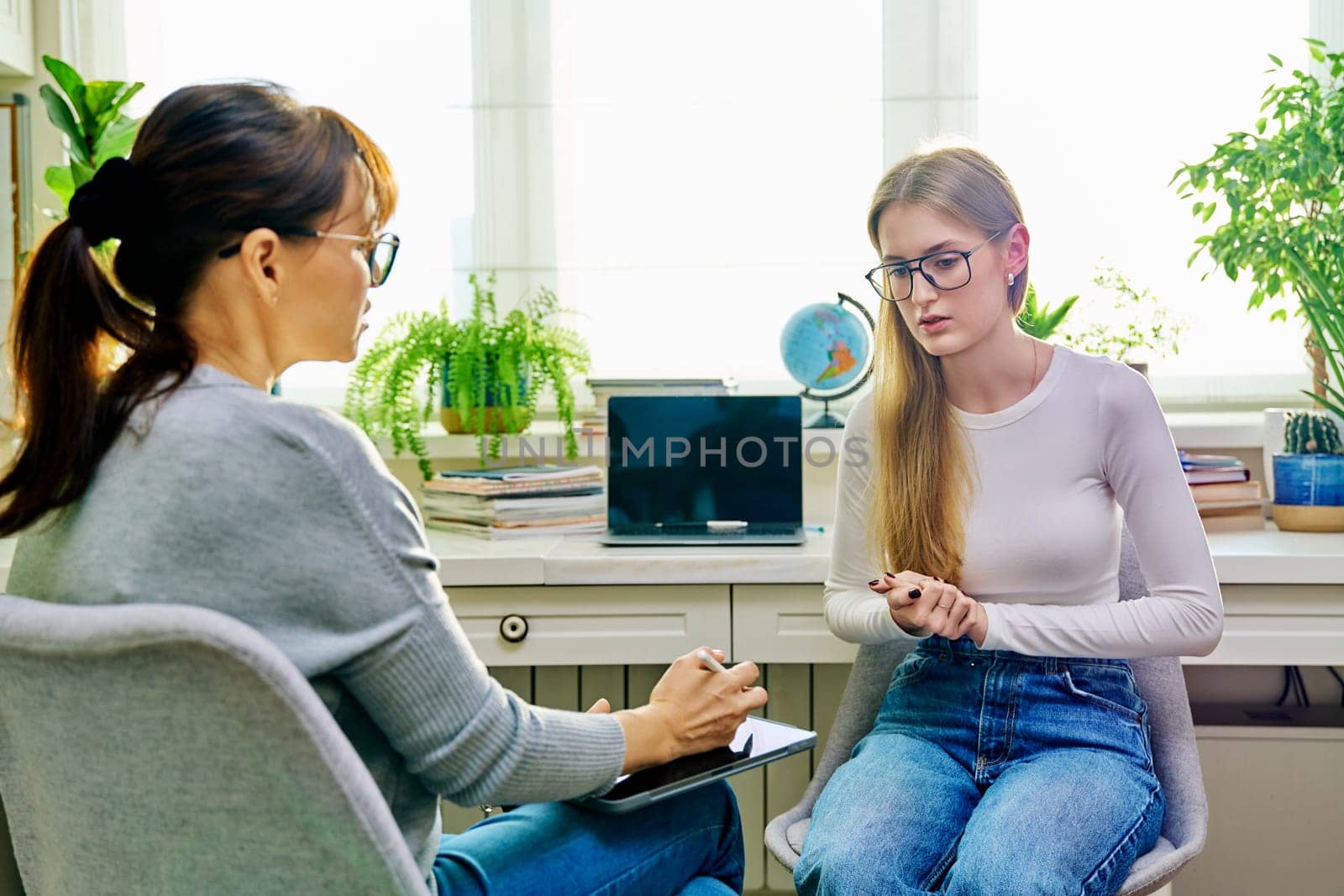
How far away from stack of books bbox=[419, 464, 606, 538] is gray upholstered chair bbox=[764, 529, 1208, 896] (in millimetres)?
670

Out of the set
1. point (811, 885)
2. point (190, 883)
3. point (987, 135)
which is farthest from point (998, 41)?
point (190, 883)

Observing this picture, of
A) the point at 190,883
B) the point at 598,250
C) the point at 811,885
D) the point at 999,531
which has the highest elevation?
the point at 598,250

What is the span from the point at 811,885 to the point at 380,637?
2.11 ft

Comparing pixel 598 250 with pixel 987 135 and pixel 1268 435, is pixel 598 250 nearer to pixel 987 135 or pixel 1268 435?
pixel 987 135

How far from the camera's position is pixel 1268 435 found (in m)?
2.12

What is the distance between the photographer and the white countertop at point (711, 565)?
170 centimetres

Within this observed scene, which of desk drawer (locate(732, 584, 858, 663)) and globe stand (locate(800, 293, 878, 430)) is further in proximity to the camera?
globe stand (locate(800, 293, 878, 430))

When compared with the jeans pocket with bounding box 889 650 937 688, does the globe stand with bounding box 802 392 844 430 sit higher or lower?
higher

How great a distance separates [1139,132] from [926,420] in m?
1.23

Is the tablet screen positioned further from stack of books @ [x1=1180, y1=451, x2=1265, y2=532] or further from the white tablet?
stack of books @ [x1=1180, y1=451, x2=1265, y2=532]

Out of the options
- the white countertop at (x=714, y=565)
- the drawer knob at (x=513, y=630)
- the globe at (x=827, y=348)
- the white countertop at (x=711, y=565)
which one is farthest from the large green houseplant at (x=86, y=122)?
the globe at (x=827, y=348)

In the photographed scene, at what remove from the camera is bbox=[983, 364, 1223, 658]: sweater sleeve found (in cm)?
135

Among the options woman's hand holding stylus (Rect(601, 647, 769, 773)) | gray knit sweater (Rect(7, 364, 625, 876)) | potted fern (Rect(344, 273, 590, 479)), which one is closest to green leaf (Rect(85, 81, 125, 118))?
potted fern (Rect(344, 273, 590, 479))

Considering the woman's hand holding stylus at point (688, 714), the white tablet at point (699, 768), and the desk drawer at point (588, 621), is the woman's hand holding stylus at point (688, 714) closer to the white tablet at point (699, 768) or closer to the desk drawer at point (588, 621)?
the white tablet at point (699, 768)
